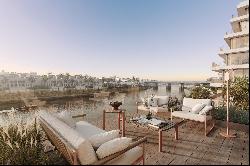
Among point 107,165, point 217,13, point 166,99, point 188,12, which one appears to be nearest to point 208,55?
point 188,12

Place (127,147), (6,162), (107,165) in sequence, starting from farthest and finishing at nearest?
(6,162) → (127,147) → (107,165)

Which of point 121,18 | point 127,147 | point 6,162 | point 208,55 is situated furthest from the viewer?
point 121,18

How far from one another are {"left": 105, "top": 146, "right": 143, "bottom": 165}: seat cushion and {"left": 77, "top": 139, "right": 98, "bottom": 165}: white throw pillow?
0.24 m

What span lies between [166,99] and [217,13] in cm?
480

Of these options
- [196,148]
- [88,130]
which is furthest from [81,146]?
[196,148]

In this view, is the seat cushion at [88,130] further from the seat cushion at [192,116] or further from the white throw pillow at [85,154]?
the seat cushion at [192,116]

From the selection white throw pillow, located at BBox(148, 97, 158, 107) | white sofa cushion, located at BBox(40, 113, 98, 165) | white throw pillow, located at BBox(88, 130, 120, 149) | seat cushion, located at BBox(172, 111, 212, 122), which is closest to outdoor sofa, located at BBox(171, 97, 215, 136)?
seat cushion, located at BBox(172, 111, 212, 122)

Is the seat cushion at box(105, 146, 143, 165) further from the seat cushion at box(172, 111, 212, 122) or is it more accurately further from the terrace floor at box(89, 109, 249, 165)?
the seat cushion at box(172, 111, 212, 122)

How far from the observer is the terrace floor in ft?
13.1

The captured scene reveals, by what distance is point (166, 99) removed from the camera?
30.3ft

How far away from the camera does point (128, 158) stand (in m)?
3.10

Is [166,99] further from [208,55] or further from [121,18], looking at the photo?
[121,18]

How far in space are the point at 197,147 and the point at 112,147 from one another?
2.68 metres

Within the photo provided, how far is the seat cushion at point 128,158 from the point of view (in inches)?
112
